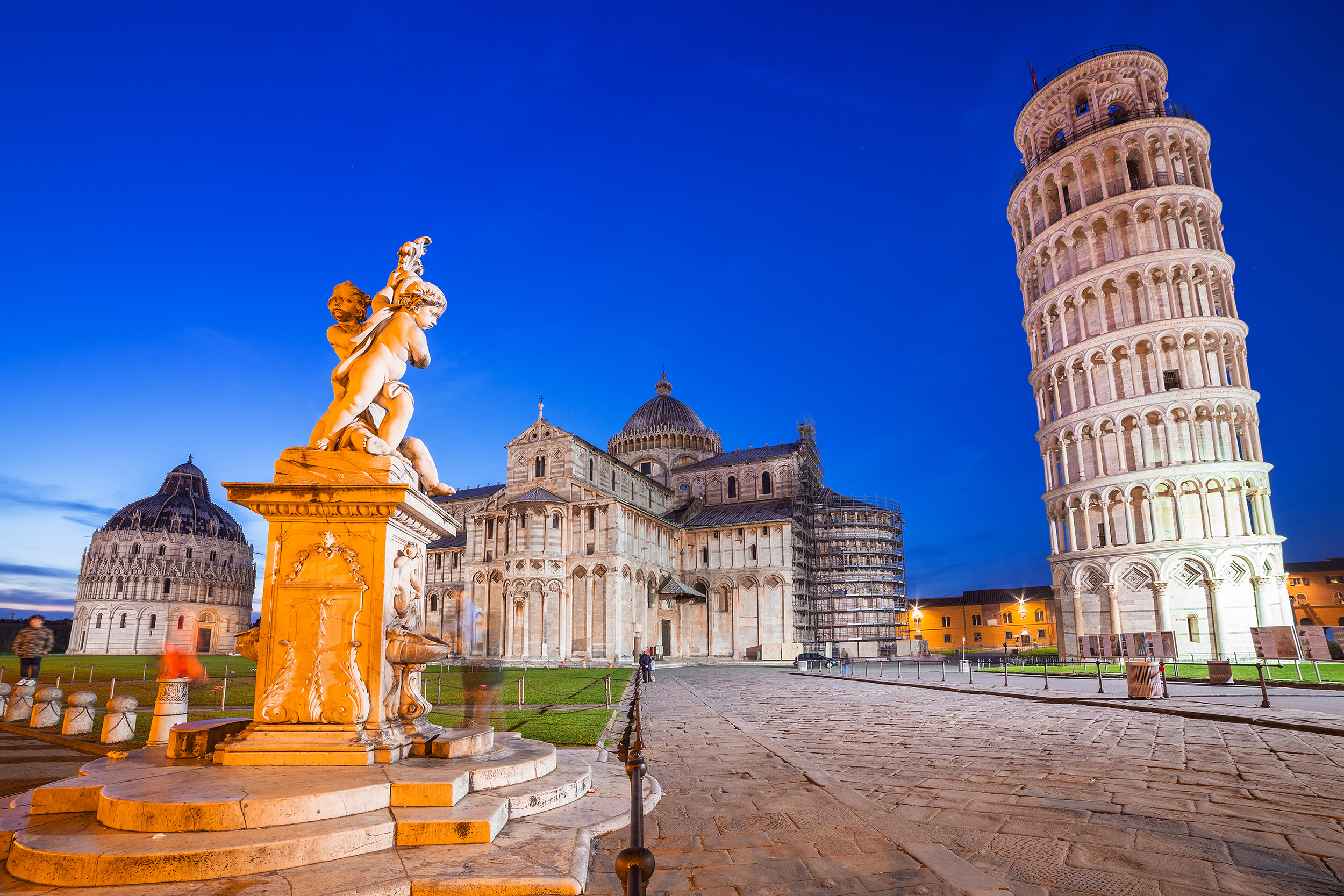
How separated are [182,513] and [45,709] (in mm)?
90352

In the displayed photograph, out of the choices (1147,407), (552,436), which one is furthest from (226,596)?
(1147,407)

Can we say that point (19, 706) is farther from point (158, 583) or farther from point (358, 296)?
point (158, 583)

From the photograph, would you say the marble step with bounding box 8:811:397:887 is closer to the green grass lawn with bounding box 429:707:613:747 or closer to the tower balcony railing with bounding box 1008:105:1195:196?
the green grass lawn with bounding box 429:707:613:747

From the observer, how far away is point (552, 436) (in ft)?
140

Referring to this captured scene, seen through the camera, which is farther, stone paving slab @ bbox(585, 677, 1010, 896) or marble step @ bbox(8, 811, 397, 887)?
stone paving slab @ bbox(585, 677, 1010, 896)

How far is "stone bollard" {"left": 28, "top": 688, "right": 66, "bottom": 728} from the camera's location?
10859 mm

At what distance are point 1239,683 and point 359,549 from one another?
22355 millimetres

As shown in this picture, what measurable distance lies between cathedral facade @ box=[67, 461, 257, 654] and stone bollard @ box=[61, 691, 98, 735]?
79.6 meters

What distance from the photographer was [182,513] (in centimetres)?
8550

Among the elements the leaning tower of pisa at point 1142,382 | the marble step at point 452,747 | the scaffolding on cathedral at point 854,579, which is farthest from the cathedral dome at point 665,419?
the marble step at point 452,747

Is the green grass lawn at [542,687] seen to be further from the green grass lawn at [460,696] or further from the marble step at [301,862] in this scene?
the marble step at [301,862]

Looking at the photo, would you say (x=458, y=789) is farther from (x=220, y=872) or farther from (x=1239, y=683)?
(x=1239, y=683)

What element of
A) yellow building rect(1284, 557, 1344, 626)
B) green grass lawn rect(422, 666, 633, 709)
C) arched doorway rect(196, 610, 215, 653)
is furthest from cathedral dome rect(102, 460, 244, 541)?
yellow building rect(1284, 557, 1344, 626)

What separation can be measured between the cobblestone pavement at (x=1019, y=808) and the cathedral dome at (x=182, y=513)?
95298mm
